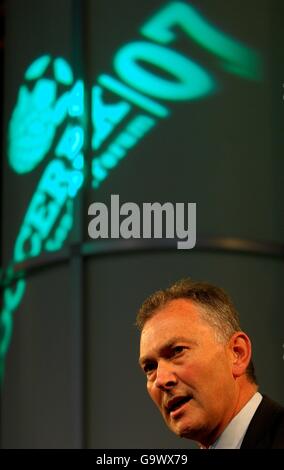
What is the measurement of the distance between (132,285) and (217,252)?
0.29 metres

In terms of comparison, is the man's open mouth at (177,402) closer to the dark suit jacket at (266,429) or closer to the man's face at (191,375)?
the man's face at (191,375)

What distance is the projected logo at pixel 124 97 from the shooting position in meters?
3.37

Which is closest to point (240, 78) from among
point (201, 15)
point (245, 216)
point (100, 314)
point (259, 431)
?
point (201, 15)

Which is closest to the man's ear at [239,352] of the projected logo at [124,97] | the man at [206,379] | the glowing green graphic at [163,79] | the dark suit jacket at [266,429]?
the man at [206,379]

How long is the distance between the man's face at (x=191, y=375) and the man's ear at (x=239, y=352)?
0.8 inches

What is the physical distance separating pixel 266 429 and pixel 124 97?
1.23 metres

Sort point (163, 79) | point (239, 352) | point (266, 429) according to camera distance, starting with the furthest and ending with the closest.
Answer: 1. point (163, 79)
2. point (239, 352)
3. point (266, 429)

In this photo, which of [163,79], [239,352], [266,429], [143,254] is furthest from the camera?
[163,79]

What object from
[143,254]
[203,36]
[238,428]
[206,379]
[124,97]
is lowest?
[238,428]

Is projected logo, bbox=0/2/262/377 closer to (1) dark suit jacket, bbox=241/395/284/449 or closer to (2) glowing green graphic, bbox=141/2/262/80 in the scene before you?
(2) glowing green graphic, bbox=141/2/262/80

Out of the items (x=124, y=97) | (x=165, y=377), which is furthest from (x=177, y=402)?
(x=124, y=97)

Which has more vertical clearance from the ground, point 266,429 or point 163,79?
point 163,79

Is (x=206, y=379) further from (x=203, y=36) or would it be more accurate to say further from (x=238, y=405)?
(x=203, y=36)

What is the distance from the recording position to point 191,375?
277 cm
